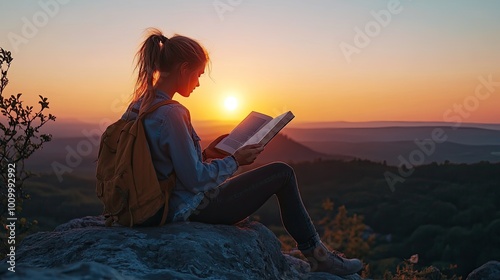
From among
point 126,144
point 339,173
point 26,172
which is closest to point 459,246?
point 339,173

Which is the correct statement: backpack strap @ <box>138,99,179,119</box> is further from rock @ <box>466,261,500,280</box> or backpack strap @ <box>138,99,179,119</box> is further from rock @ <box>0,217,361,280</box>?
rock @ <box>466,261,500,280</box>

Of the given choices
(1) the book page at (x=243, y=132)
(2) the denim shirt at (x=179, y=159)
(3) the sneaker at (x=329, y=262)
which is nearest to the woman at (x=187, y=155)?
(2) the denim shirt at (x=179, y=159)

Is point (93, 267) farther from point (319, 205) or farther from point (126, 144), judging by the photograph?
point (319, 205)

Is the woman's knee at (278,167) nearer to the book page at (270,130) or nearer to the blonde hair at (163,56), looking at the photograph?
the book page at (270,130)

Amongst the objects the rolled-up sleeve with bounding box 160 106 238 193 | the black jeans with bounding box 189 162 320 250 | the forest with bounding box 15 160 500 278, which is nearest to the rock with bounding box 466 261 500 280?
the black jeans with bounding box 189 162 320 250

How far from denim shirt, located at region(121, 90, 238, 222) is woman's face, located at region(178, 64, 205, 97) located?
0.14 m

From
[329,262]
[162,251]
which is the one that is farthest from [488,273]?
[162,251]

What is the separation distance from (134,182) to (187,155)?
0.44 meters

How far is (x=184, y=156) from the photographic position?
4.30m

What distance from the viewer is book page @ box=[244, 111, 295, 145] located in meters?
4.61

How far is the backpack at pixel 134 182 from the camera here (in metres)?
4.35

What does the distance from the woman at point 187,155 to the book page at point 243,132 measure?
0.10m

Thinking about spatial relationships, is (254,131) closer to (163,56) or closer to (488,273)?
(163,56)

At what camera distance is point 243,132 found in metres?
4.96
